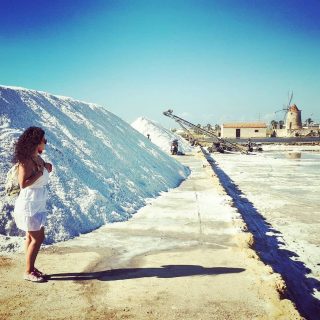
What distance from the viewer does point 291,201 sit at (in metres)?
9.96

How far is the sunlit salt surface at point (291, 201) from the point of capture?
20.6 ft

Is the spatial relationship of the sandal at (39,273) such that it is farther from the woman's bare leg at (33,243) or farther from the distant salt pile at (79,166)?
the distant salt pile at (79,166)

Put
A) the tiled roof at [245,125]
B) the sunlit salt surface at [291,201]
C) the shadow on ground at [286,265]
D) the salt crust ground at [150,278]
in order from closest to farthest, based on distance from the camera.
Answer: the salt crust ground at [150,278], the shadow on ground at [286,265], the sunlit salt surface at [291,201], the tiled roof at [245,125]

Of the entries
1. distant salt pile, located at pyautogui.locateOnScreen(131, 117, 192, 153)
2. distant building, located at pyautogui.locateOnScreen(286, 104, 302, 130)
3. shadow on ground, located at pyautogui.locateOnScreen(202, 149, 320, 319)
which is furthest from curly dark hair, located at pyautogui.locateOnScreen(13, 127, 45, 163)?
distant building, located at pyautogui.locateOnScreen(286, 104, 302, 130)

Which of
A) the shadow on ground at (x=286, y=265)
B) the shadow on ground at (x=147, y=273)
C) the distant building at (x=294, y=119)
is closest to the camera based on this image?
the shadow on ground at (x=147, y=273)

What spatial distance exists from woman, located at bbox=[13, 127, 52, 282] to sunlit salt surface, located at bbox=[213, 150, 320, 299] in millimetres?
3727

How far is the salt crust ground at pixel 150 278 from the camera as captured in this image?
130 inches

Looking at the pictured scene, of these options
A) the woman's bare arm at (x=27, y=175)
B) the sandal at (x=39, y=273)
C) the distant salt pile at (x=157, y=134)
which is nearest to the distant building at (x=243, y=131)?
the distant salt pile at (x=157, y=134)

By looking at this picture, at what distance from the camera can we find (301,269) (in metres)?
5.29

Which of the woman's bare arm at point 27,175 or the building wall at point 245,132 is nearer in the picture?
the woman's bare arm at point 27,175

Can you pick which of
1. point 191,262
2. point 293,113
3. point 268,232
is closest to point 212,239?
point 191,262

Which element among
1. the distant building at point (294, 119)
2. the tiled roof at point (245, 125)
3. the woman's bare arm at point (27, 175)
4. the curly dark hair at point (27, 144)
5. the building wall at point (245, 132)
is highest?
the distant building at point (294, 119)

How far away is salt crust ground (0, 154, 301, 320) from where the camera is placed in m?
3.29

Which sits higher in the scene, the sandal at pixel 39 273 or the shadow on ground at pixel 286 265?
the sandal at pixel 39 273
